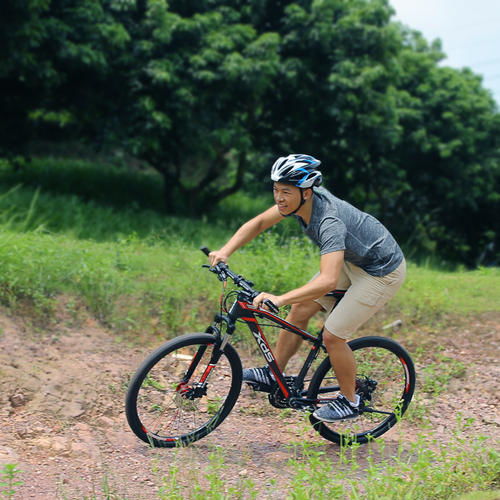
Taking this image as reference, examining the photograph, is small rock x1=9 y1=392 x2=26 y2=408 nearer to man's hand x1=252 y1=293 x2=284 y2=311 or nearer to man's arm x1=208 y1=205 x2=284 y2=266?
man's arm x1=208 y1=205 x2=284 y2=266

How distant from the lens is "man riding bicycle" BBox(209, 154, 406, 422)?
3.66m

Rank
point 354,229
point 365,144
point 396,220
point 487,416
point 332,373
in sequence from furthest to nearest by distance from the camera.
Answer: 1. point 396,220
2. point 365,144
3. point 487,416
4. point 332,373
5. point 354,229

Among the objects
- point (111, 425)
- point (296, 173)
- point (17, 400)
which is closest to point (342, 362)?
point (296, 173)

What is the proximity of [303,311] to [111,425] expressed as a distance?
5.10 ft

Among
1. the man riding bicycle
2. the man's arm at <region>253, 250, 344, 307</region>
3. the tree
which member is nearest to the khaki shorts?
the man riding bicycle

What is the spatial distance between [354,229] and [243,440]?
1.67 metres

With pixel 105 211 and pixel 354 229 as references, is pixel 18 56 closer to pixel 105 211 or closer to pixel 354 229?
pixel 105 211

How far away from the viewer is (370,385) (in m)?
4.35

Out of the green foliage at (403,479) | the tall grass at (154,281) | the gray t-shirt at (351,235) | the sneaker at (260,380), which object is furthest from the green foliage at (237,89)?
the green foliage at (403,479)

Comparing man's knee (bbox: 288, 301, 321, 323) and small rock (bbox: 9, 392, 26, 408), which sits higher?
man's knee (bbox: 288, 301, 321, 323)

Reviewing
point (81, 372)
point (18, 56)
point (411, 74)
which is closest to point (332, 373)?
point (81, 372)

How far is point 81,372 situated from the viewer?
504 centimetres

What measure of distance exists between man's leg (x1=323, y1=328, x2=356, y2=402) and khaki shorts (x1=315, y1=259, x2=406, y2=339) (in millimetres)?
51

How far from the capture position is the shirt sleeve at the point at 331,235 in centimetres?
365
